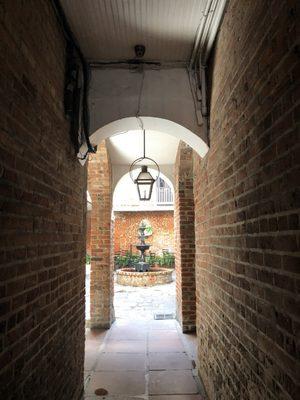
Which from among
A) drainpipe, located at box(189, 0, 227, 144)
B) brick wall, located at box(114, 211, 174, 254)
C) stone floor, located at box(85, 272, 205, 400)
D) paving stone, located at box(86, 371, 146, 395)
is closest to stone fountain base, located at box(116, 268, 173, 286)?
stone floor, located at box(85, 272, 205, 400)

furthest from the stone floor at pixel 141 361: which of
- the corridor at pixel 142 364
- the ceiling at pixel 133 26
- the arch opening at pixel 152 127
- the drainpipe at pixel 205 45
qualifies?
the ceiling at pixel 133 26

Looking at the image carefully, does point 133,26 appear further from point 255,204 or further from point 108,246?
point 108,246

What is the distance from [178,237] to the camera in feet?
20.9

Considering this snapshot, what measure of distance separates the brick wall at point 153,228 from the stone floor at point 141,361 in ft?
37.4

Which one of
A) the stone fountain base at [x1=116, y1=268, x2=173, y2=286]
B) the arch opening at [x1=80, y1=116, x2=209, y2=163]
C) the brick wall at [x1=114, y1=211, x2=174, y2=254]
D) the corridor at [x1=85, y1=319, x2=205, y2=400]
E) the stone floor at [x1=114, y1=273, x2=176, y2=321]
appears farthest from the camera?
the brick wall at [x1=114, y1=211, x2=174, y2=254]

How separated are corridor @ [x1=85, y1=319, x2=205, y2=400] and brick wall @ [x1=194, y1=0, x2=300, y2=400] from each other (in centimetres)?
84

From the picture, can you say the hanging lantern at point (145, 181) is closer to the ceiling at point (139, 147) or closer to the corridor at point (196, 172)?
the ceiling at point (139, 147)

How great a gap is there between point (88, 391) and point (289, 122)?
3637 millimetres

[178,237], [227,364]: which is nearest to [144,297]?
[178,237]

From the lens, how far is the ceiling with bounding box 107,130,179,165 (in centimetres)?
584

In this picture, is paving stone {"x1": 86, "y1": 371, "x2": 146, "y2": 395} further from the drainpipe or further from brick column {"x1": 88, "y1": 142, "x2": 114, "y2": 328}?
the drainpipe

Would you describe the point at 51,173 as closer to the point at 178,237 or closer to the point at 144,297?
the point at 178,237

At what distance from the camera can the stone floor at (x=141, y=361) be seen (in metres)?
3.52

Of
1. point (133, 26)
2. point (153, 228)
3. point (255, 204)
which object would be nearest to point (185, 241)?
point (133, 26)
